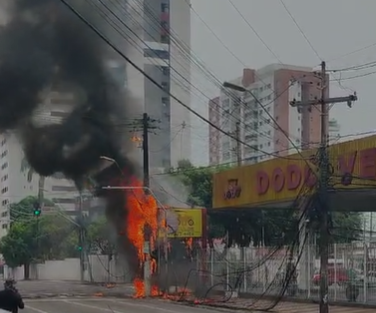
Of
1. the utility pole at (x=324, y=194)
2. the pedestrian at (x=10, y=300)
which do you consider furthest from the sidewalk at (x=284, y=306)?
the pedestrian at (x=10, y=300)

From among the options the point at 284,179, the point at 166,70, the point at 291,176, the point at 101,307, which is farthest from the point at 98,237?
the point at 101,307

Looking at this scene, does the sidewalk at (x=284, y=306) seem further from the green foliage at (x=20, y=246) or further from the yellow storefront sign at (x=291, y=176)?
the green foliage at (x=20, y=246)

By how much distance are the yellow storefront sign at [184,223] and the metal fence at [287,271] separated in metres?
1.95

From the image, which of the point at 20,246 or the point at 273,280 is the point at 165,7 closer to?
the point at 20,246

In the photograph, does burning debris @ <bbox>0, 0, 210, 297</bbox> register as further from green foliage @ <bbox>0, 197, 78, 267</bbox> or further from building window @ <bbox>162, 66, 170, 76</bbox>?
green foliage @ <bbox>0, 197, 78, 267</bbox>

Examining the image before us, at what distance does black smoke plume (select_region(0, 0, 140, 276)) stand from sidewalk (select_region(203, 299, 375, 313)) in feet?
31.4

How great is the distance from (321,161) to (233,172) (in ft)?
42.5

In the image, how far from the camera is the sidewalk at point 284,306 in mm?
24969

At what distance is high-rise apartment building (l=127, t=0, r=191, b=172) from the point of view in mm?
36344

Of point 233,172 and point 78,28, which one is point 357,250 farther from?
point 78,28

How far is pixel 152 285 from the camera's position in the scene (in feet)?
116

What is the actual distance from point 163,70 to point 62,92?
13.3 meters

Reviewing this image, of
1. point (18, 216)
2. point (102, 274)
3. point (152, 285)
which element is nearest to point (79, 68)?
point (152, 285)

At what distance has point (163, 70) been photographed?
43750 millimetres
